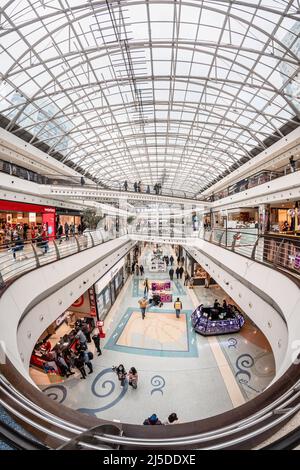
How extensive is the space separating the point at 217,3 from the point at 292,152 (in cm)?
1302

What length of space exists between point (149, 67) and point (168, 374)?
71.3 feet

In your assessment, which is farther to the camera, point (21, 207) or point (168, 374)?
point (21, 207)

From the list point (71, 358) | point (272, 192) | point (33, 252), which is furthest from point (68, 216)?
point (272, 192)

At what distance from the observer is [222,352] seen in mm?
12352

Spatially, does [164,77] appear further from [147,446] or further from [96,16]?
[147,446]

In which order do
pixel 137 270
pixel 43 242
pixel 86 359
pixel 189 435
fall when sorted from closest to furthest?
pixel 189 435, pixel 43 242, pixel 86 359, pixel 137 270

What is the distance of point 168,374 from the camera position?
10.6 meters

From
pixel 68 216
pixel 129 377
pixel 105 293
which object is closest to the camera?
pixel 129 377

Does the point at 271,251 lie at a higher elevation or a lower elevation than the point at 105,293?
higher

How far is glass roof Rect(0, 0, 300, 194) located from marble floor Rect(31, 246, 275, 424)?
16919mm

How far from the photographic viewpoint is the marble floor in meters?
8.72

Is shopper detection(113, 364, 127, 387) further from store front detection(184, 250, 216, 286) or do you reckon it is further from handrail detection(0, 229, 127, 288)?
store front detection(184, 250, 216, 286)

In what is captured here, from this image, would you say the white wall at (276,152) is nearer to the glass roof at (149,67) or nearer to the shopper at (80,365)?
the glass roof at (149,67)

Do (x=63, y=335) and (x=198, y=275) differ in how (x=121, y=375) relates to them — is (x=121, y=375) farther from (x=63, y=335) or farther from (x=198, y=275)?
(x=198, y=275)
